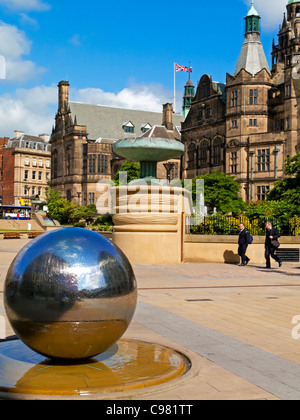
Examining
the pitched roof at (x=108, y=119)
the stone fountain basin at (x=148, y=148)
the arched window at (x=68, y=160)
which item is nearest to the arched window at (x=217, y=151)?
the pitched roof at (x=108, y=119)

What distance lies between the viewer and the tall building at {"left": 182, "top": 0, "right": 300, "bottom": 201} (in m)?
52.2

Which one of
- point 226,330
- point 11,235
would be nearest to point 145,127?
point 11,235

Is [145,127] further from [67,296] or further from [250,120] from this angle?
[67,296]

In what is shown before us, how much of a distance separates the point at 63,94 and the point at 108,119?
27.9 ft

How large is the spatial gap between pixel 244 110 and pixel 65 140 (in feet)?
125

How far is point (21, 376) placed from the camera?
534cm

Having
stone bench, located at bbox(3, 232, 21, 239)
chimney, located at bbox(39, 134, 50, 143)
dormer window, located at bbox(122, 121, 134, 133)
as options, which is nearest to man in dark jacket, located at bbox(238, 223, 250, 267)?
stone bench, located at bbox(3, 232, 21, 239)

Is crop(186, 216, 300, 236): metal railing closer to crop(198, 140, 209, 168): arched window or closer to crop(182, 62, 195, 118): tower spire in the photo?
crop(198, 140, 209, 168): arched window

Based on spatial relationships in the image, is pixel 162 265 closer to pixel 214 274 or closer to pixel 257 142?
pixel 214 274

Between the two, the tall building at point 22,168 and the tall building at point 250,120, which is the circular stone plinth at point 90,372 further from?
the tall building at point 22,168

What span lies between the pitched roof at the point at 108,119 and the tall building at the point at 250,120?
2380 centimetres

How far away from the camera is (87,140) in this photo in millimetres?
83312

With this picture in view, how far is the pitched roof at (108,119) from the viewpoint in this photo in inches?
3322
